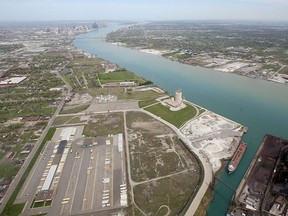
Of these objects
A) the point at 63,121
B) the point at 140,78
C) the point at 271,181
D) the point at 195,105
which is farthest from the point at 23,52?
the point at 271,181

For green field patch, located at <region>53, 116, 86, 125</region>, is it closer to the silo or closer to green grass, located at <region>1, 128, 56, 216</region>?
green grass, located at <region>1, 128, 56, 216</region>

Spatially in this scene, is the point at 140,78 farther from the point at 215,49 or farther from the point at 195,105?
the point at 215,49

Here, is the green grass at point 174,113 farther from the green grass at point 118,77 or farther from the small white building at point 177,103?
the green grass at point 118,77

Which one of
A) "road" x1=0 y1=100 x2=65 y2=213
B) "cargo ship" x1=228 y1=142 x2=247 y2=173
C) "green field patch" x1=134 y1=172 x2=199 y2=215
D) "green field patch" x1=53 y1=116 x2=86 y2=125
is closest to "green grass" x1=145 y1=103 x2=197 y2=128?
"cargo ship" x1=228 y1=142 x2=247 y2=173

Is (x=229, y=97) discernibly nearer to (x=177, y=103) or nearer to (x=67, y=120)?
(x=177, y=103)

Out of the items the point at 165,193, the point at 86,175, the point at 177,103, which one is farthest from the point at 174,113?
the point at 86,175

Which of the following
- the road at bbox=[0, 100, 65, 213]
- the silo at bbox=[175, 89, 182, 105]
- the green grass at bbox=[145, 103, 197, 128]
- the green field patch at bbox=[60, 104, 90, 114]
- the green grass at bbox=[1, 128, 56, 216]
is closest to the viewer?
the green grass at bbox=[1, 128, 56, 216]
